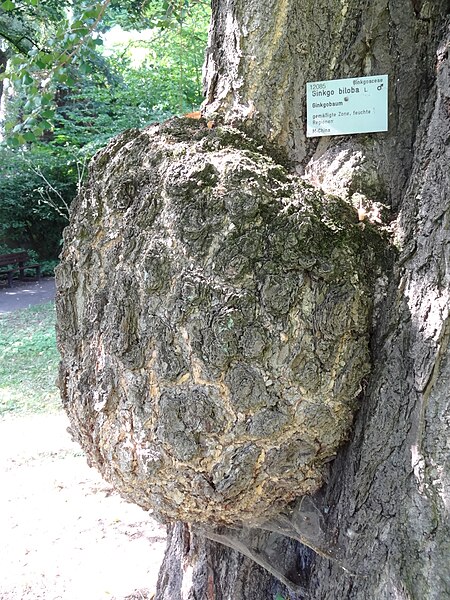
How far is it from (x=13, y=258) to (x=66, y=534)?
973cm

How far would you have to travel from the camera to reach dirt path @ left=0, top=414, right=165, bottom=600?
280 cm

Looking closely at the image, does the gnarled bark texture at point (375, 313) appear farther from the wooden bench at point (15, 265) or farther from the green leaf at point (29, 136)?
the wooden bench at point (15, 265)

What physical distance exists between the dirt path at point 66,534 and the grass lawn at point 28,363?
35.8 inches

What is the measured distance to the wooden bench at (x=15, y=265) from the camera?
11.8 m

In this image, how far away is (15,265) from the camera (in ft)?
41.1

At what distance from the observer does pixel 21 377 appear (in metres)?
6.16

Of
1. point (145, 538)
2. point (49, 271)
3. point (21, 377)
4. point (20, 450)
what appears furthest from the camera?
point (49, 271)

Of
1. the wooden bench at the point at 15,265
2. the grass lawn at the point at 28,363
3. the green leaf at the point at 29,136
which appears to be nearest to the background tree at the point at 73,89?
the green leaf at the point at 29,136

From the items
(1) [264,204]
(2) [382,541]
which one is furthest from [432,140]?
(2) [382,541]

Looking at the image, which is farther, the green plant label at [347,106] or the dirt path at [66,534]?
the dirt path at [66,534]

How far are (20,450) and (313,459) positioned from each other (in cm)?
379

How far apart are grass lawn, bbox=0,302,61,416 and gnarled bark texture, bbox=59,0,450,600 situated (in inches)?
165

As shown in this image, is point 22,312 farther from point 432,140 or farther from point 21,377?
point 432,140

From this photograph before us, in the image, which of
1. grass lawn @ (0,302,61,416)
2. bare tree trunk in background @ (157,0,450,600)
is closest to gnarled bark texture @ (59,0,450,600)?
bare tree trunk in background @ (157,0,450,600)
